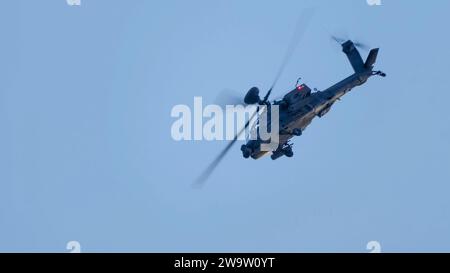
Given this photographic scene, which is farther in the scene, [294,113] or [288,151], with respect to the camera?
[288,151]

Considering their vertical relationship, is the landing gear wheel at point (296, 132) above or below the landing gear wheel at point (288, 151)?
above

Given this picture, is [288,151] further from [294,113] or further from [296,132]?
[294,113]

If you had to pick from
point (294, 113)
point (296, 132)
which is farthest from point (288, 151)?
point (294, 113)

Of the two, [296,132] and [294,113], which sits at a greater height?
[294,113]

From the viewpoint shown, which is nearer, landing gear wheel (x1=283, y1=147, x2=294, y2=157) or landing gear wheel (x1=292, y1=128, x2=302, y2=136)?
landing gear wheel (x1=292, y1=128, x2=302, y2=136)

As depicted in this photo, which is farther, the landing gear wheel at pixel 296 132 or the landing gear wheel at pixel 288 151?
the landing gear wheel at pixel 288 151

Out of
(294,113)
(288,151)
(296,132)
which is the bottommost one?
(288,151)

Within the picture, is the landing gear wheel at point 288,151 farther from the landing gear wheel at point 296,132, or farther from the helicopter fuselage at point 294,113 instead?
the landing gear wheel at point 296,132

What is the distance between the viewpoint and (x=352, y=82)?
4941 centimetres

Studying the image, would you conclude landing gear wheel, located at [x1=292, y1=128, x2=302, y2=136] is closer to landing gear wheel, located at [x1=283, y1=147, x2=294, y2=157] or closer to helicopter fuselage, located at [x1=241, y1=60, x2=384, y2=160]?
helicopter fuselage, located at [x1=241, y1=60, x2=384, y2=160]

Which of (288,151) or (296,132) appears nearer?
(296,132)
